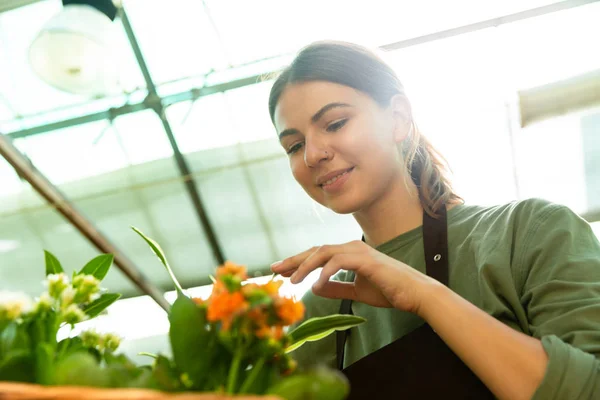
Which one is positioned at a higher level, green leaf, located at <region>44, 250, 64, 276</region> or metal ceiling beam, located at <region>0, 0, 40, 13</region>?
metal ceiling beam, located at <region>0, 0, 40, 13</region>

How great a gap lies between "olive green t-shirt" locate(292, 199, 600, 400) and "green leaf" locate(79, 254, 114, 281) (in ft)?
1.78

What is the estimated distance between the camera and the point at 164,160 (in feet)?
16.5

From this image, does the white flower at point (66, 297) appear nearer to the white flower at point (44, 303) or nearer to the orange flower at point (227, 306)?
the white flower at point (44, 303)

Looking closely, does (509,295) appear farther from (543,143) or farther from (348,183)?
(543,143)

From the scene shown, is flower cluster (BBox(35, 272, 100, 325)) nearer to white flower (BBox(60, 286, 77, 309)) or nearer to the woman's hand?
white flower (BBox(60, 286, 77, 309))

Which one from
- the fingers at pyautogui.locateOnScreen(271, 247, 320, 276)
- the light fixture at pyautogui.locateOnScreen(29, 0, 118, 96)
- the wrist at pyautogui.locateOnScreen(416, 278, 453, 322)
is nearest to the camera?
the wrist at pyautogui.locateOnScreen(416, 278, 453, 322)

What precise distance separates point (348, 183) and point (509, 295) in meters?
0.43

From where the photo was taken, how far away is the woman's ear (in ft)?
4.48

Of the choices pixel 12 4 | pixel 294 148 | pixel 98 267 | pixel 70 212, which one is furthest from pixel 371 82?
pixel 70 212

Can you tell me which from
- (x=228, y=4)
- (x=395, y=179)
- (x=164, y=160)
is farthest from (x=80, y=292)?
(x=164, y=160)

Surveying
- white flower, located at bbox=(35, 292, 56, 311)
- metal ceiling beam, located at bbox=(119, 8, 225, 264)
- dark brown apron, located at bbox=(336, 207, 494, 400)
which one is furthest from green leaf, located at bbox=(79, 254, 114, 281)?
metal ceiling beam, located at bbox=(119, 8, 225, 264)

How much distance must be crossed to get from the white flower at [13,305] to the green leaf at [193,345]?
16 cm

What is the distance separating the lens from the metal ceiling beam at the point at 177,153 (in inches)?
172

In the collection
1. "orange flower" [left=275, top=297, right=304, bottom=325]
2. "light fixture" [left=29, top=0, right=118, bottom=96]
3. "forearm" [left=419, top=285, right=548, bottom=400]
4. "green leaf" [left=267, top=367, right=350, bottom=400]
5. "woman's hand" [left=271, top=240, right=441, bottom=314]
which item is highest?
"light fixture" [left=29, top=0, right=118, bottom=96]
